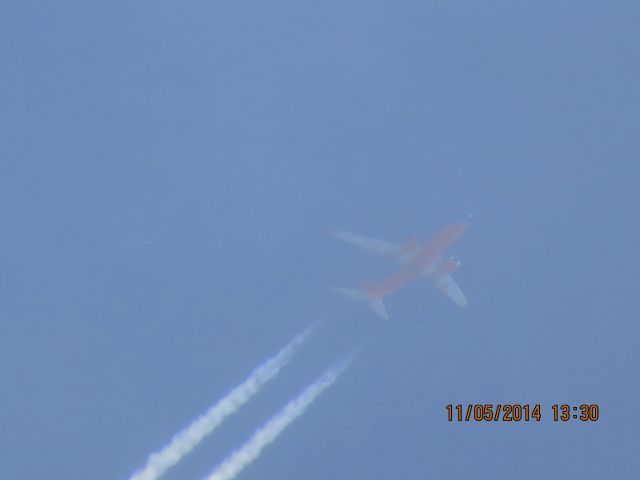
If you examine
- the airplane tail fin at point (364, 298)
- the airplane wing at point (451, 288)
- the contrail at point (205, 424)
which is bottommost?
the contrail at point (205, 424)

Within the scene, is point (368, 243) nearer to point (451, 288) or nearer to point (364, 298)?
point (364, 298)

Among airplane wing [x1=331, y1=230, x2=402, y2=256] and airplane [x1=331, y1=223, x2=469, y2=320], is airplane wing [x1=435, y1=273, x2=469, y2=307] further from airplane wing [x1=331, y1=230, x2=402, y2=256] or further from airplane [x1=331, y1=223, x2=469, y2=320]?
airplane wing [x1=331, y1=230, x2=402, y2=256]

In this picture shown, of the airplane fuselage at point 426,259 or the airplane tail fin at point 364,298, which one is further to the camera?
the airplane fuselage at point 426,259

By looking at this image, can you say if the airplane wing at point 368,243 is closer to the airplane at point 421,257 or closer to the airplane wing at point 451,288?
the airplane at point 421,257

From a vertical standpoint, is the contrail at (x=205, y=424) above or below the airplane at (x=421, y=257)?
below

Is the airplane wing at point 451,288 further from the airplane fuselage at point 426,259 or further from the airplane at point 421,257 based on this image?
the airplane fuselage at point 426,259

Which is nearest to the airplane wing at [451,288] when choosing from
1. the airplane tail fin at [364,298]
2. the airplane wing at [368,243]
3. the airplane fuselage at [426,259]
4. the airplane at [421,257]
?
the airplane at [421,257]

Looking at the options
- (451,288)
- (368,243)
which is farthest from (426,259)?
(368,243)
